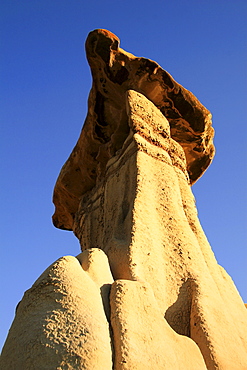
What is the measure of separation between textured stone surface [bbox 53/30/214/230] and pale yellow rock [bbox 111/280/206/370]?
10.7ft

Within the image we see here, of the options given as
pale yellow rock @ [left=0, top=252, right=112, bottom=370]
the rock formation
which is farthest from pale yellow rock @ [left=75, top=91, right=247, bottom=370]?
pale yellow rock @ [left=0, top=252, right=112, bottom=370]

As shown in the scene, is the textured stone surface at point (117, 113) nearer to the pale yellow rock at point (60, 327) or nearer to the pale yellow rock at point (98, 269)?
the pale yellow rock at point (98, 269)

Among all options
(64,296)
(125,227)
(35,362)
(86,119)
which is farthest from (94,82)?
(35,362)

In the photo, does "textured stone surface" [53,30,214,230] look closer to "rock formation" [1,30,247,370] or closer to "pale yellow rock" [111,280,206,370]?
"rock formation" [1,30,247,370]

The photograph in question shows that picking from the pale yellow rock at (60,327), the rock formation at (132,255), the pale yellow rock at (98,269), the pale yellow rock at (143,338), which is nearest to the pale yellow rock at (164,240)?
the rock formation at (132,255)

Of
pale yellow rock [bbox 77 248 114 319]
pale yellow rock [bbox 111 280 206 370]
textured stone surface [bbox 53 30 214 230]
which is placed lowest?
pale yellow rock [bbox 111 280 206 370]

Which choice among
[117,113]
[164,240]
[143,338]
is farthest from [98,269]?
[117,113]

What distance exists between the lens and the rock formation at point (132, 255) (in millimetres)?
2971

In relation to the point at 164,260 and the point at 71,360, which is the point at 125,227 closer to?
the point at 164,260

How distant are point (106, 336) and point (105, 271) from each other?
882 mm

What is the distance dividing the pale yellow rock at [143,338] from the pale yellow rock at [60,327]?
0.11 meters

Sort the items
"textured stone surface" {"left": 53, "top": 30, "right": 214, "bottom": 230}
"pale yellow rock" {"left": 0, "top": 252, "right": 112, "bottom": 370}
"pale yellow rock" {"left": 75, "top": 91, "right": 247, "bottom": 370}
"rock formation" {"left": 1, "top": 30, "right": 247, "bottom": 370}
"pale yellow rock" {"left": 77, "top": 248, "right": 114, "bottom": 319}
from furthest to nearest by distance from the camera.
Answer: "textured stone surface" {"left": 53, "top": 30, "right": 214, "bottom": 230}
"pale yellow rock" {"left": 75, "top": 91, "right": 247, "bottom": 370}
"pale yellow rock" {"left": 77, "top": 248, "right": 114, "bottom": 319}
"rock formation" {"left": 1, "top": 30, "right": 247, "bottom": 370}
"pale yellow rock" {"left": 0, "top": 252, "right": 112, "bottom": 370}

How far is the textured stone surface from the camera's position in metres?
6.17

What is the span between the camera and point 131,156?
5.57 meters
